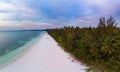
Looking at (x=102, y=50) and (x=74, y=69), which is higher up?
(x=102, y=50)

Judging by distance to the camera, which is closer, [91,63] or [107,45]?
[107,45]

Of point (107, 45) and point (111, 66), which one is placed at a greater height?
point (107, 45)

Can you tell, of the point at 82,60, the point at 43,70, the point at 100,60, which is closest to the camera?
the point at 43,70

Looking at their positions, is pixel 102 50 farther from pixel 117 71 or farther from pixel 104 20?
pixel 104 20

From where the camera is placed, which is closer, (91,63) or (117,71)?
(117,71)

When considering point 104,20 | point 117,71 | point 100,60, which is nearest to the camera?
point 117,71

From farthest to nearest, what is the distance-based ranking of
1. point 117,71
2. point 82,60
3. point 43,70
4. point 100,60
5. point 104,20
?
point 104,20 → point 82,60 → point 100,60 → point 43,70 → point 117,71

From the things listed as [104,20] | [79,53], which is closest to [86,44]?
[79,53]

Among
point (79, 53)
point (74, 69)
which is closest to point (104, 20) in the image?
point (79, 53)

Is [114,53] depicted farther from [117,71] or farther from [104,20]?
[104,20]
